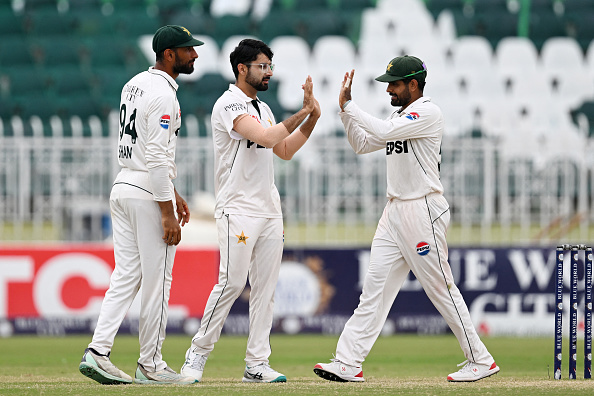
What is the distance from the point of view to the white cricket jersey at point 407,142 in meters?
5.12

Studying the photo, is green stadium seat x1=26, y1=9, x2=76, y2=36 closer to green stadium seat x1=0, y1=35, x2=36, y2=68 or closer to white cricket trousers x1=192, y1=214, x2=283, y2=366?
green stadium seat x1=0, y1=35, x2=36, y2=68

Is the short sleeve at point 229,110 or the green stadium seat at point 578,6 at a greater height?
the green stadium seat at point 578,6

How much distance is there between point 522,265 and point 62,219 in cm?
518

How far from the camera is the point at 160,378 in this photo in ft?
16.0

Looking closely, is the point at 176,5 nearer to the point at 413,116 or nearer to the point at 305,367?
the point at 305,367

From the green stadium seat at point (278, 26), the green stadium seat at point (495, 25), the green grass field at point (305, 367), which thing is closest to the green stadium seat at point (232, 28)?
the green stadium seat at point (278, 26)

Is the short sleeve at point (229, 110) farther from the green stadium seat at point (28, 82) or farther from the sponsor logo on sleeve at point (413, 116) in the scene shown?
the green stadium seat at point (28, 82)

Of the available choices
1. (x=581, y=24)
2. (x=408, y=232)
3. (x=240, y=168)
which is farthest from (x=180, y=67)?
(x=581, y=24)

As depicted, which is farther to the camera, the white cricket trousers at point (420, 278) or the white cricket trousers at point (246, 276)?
the white cricket trousers at point (420, 278)

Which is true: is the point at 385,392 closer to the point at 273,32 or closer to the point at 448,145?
the point at 448,145

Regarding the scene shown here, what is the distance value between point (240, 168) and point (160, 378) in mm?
1242

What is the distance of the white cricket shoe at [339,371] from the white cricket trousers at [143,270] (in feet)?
2.93

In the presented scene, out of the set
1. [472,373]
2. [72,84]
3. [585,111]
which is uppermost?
[72,84]

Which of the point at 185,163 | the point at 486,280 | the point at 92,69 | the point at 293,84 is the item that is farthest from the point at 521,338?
the point at 92,69
